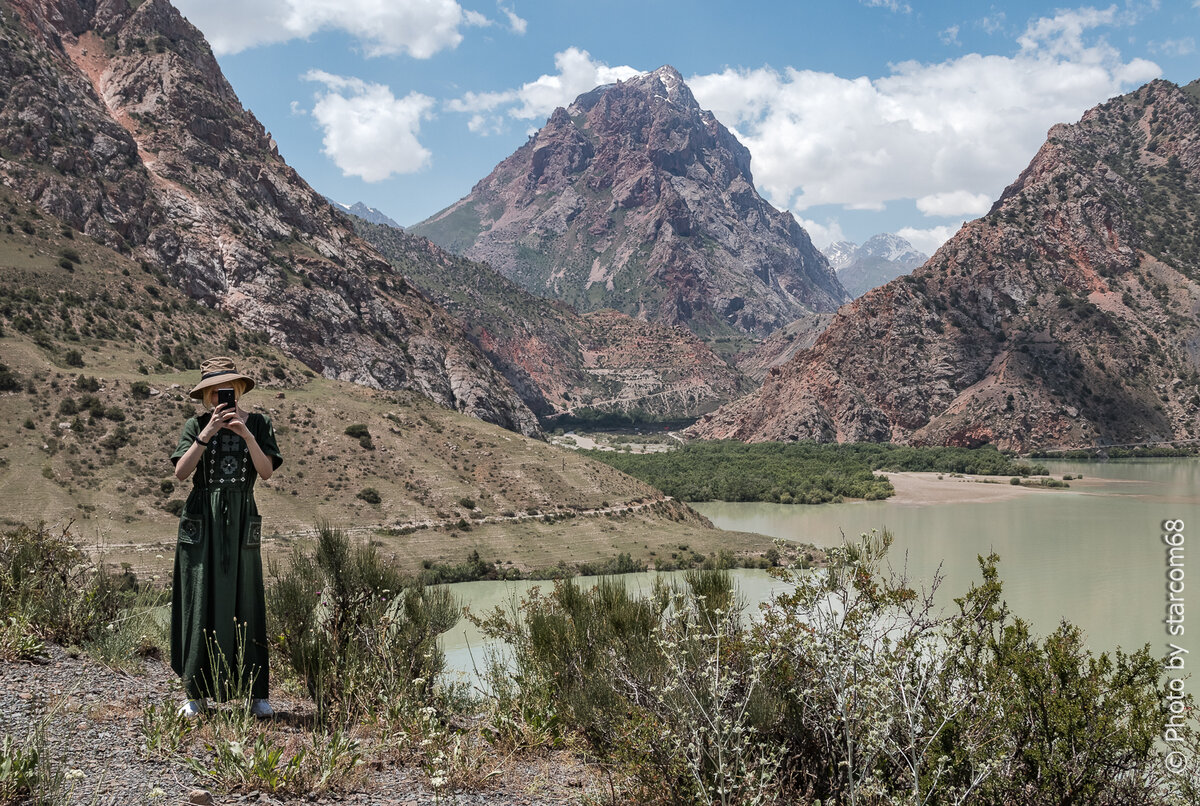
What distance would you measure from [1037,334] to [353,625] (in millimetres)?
92953

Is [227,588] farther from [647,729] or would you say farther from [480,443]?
[480,443]

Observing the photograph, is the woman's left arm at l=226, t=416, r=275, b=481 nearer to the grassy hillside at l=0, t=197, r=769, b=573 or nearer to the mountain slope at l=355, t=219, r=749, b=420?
the grassy hillside at l=0, t=197, r=769, b=573

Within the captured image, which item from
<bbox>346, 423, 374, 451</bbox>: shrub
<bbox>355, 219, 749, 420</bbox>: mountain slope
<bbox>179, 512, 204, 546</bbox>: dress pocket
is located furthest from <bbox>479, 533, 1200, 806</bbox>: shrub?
<bbox>355, 219, 749, 420</bbox>: mountain slope

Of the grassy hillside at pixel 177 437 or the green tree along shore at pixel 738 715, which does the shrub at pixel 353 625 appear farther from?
the grassy hillside at pixel 177 437

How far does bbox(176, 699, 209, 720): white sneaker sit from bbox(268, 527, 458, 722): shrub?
81 centimetres

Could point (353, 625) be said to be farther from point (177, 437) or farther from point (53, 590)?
point (177, 437)

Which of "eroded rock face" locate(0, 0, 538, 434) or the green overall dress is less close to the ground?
"eroded rock face" locate(0, 0, 538, 434)

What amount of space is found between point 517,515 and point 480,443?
23.8 feet

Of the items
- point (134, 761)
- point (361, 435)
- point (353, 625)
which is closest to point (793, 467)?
point (361, 435)

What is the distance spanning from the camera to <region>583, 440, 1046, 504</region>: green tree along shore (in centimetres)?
5828

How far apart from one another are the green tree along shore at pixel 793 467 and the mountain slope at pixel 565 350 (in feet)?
107

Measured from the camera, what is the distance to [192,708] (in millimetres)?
4973

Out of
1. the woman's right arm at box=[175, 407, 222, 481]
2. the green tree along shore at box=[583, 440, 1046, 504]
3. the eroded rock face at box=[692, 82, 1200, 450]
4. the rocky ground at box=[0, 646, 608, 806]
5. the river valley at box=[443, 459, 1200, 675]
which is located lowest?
the river valley at box=[443, 459, 1200, 675]

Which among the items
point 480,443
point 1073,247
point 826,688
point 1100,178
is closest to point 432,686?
point 826,688
